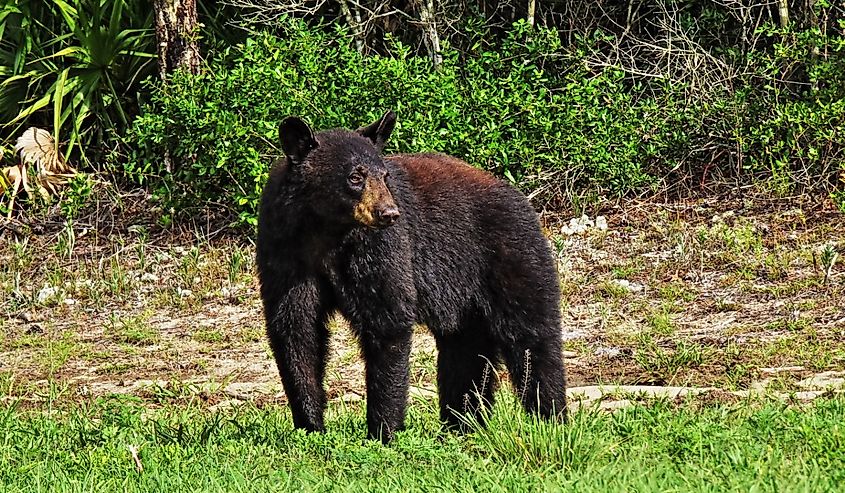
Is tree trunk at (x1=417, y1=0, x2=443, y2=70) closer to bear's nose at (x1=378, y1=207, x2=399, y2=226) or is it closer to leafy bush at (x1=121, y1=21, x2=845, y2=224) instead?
leafy bush at (x1=121, y1=21, x2=845, y2=224)

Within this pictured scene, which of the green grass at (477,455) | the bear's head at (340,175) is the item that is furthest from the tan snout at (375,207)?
the green grass at (477,455)

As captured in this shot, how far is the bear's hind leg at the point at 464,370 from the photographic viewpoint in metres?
6.66

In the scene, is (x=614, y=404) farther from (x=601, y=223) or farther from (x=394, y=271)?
(x=601, y=223)

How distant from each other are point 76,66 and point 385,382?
7670 mm

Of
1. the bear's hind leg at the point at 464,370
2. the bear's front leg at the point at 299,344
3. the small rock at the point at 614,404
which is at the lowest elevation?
the small rock at the point at 614,404

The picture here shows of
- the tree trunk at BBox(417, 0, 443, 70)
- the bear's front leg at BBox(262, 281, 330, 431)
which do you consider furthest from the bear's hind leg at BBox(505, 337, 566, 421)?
the tree trunk at BBox(417, 0, 443, 70)

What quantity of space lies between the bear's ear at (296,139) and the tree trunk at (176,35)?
5.74 m

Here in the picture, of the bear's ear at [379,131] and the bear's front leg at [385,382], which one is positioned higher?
the bear's ear at [379,131]

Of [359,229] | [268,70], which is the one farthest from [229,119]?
[359,229]

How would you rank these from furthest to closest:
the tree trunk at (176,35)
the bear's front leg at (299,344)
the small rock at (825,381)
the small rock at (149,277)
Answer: the tree trunk at (176,35) → the small rock at (149,277) → the small rock at (825,381) → the bear's front leg at (299,344)

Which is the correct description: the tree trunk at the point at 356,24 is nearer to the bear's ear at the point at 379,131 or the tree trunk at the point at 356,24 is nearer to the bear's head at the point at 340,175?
the bear's ear at the point at 379,131

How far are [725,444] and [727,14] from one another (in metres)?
8.27

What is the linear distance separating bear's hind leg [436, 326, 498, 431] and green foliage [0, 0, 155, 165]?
6.46 metres

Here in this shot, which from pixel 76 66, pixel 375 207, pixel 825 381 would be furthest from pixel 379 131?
pixel 76 66
